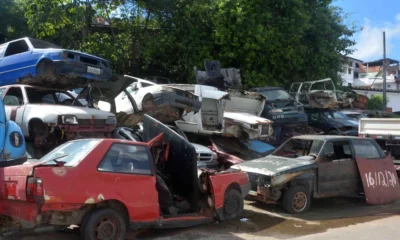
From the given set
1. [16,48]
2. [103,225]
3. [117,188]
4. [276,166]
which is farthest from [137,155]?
[16,48]

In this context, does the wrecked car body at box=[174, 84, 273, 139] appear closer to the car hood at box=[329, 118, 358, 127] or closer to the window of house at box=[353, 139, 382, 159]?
the window of house at box=[353, 139, 382, 159]

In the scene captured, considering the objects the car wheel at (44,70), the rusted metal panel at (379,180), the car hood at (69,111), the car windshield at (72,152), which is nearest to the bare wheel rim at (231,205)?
the car windshield at (72,152)

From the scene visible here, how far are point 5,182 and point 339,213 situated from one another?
6.68 metres

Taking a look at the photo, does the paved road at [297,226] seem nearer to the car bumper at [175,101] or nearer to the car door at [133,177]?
the car door at [133,177]

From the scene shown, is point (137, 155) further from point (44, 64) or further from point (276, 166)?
point (44, 64)

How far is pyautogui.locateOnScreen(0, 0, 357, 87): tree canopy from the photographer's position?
62.7 ft

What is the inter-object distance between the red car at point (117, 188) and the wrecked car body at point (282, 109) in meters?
8.10

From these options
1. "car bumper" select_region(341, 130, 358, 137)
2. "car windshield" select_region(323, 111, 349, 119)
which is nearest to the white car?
"car bumper" select_region(341, 130, 358, 137)

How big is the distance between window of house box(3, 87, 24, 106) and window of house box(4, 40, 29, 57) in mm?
1559

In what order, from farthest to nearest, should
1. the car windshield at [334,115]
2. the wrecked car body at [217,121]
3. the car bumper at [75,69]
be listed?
the car windshield at [334,115] → the wrecked car body at [217,121] → the car bumper at [75,69]

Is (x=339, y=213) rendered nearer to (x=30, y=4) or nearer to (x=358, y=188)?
(x=358, y=188)

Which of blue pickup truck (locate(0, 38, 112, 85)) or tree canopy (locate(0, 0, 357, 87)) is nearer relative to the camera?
blue pickup truck (locate(0, 38, 112, 85))

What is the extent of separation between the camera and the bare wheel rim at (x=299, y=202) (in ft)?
29.6

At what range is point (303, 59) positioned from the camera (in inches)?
819
